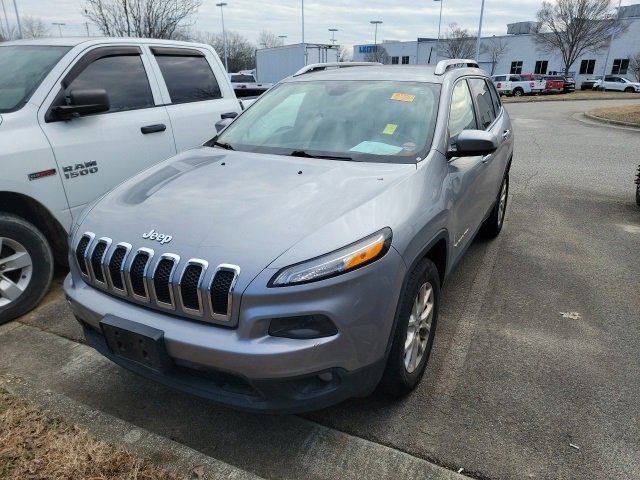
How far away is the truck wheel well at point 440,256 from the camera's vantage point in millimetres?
2861

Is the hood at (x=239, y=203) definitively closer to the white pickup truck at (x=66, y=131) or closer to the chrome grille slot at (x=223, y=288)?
the chrome grille slot at (x=223, y=288)

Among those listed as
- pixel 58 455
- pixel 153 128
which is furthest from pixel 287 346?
pixel 153 128

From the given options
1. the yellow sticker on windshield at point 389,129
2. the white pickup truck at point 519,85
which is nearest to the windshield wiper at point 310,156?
the yellow sticker on windshield at point 389,129

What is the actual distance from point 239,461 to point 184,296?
2.81 ft

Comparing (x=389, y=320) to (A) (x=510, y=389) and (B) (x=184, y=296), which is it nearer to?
(B) (x=184, y=296)

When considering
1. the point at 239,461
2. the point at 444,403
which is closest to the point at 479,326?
the point at 444,403

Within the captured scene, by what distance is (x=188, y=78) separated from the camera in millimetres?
5047

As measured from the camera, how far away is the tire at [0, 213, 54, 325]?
11.5 feet

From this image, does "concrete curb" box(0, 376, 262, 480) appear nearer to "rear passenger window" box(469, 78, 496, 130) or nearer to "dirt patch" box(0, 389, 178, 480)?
"dirt patch" box(0, 389, 178, 480)

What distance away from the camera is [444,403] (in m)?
2.74

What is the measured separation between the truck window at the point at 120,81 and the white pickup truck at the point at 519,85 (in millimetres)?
38024

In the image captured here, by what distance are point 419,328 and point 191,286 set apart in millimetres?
1291

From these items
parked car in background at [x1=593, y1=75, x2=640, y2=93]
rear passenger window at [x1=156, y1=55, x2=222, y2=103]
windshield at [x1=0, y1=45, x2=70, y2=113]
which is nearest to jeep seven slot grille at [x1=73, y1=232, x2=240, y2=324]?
windshield at [x1=0, y1=45, x2=70, y2=113]

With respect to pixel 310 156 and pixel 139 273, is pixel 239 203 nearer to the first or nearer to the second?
pixel 139 273
